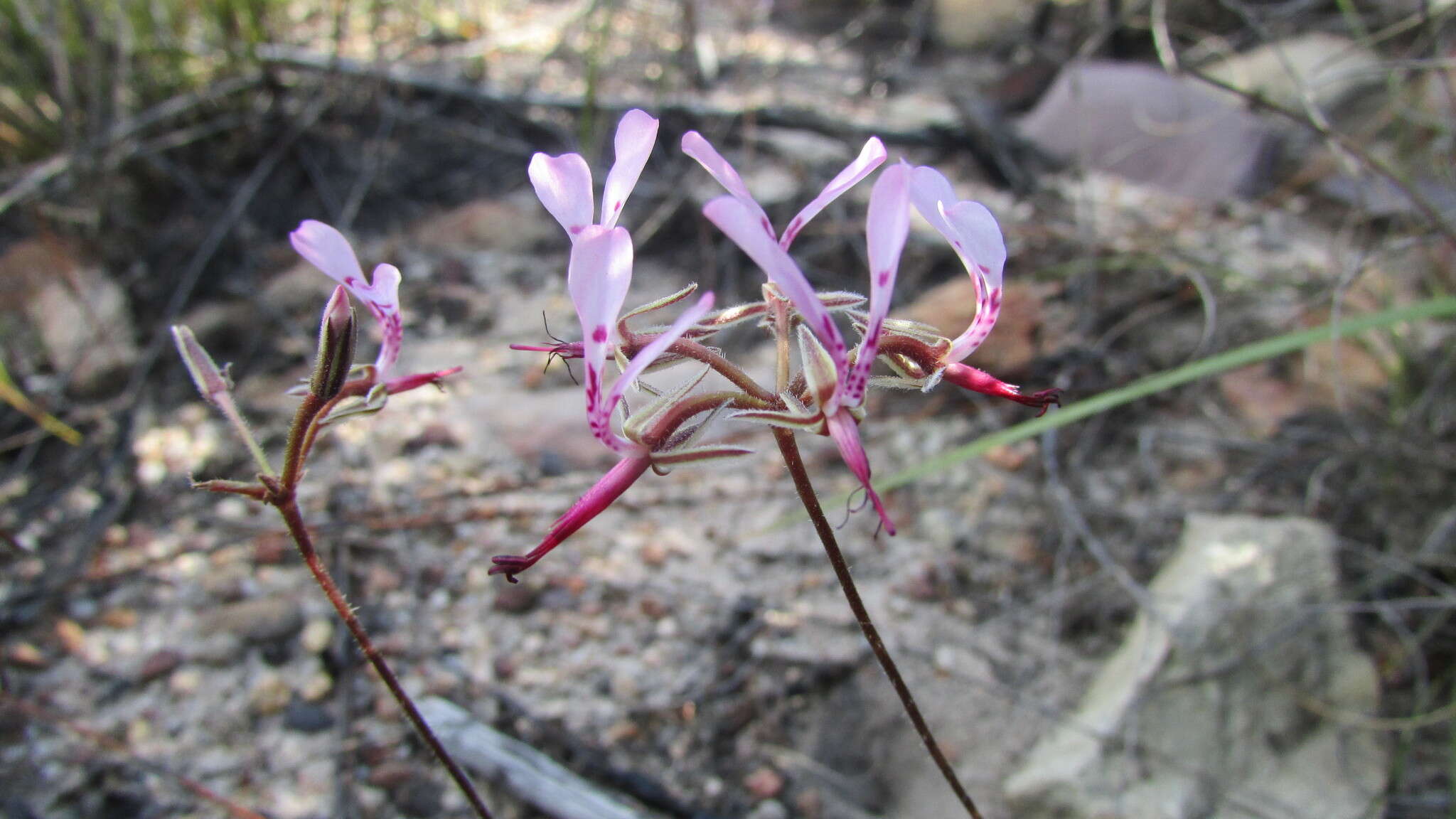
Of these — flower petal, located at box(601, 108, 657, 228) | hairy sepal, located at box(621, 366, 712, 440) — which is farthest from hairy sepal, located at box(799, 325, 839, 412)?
flower petal, located at box(601, 108, 657, 228)

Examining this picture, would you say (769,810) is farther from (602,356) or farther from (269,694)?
(602,356)

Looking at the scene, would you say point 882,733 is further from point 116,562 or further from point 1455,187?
point 1455,187

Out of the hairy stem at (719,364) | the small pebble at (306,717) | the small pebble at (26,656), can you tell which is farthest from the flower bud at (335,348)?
the small pebble at (26,656)

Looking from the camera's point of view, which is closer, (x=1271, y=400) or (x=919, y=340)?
(x=919, y=340)

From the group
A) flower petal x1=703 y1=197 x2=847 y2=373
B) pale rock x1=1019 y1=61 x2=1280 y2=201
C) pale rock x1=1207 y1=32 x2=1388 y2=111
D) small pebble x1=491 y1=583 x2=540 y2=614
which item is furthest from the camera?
pale rock x1=1207 y1=32 x2=1388 y2=111

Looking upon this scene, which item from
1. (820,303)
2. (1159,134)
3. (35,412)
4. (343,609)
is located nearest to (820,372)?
(820,303)

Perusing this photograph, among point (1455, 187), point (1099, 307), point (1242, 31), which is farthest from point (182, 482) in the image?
point (1242, 31)

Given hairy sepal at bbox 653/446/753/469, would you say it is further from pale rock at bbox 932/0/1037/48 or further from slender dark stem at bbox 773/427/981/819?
pale rock at bbox 932/0/1037/48
